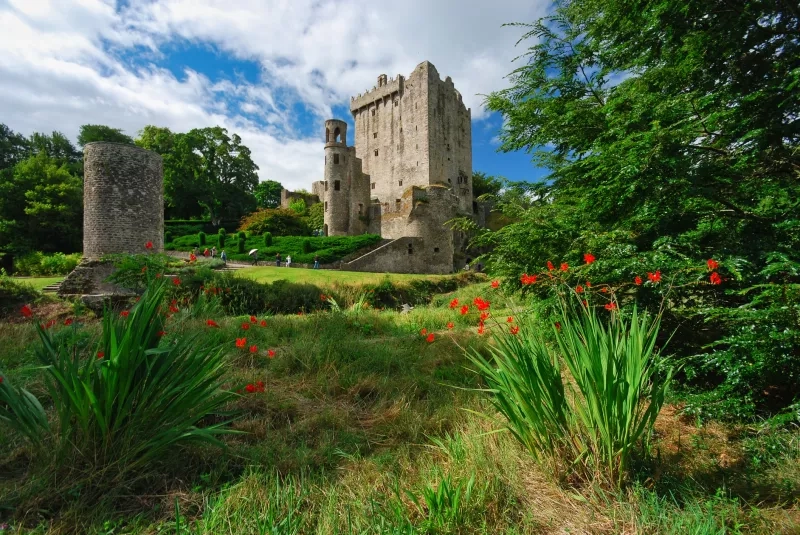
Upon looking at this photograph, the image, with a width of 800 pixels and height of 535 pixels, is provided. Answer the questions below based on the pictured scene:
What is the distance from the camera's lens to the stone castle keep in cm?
3381

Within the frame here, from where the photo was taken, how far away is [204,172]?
3894cm

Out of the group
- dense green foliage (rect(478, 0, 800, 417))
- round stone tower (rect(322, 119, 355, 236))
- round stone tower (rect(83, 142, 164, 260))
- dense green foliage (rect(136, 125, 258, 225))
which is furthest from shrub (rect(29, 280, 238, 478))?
dense green foliage (rect(136, 125, 258, 225))

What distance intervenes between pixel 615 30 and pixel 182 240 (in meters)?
33.1

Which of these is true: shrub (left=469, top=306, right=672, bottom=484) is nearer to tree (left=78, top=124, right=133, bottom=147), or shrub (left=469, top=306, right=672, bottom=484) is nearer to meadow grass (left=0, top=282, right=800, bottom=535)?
meadow grass (left=0, top=282, right=800, bottom=535)

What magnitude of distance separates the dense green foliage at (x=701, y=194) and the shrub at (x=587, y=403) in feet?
3.42

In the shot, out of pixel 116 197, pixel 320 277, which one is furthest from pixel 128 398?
pixel 116 197

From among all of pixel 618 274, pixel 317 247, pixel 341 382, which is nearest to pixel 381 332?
pixel 341 382

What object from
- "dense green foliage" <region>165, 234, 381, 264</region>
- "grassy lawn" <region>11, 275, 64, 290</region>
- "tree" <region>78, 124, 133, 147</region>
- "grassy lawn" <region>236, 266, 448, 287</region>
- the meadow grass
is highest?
"tree" <region>78, 124, 133, 147</region>

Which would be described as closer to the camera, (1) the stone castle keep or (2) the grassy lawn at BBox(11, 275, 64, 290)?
(2) the grassy lawn at BBox(11, 275, 64, 290)

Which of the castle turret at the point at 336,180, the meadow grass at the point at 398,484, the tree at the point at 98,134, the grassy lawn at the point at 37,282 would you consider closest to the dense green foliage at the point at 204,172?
the tree at the point at 98,134

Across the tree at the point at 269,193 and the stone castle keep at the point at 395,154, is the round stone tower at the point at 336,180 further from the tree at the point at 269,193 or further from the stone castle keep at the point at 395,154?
the tree at the point at 269,193

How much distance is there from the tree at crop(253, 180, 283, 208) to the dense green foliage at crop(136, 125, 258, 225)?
52.6 feet

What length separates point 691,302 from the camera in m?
3.09

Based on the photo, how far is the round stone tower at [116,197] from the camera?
1312 centimetres
